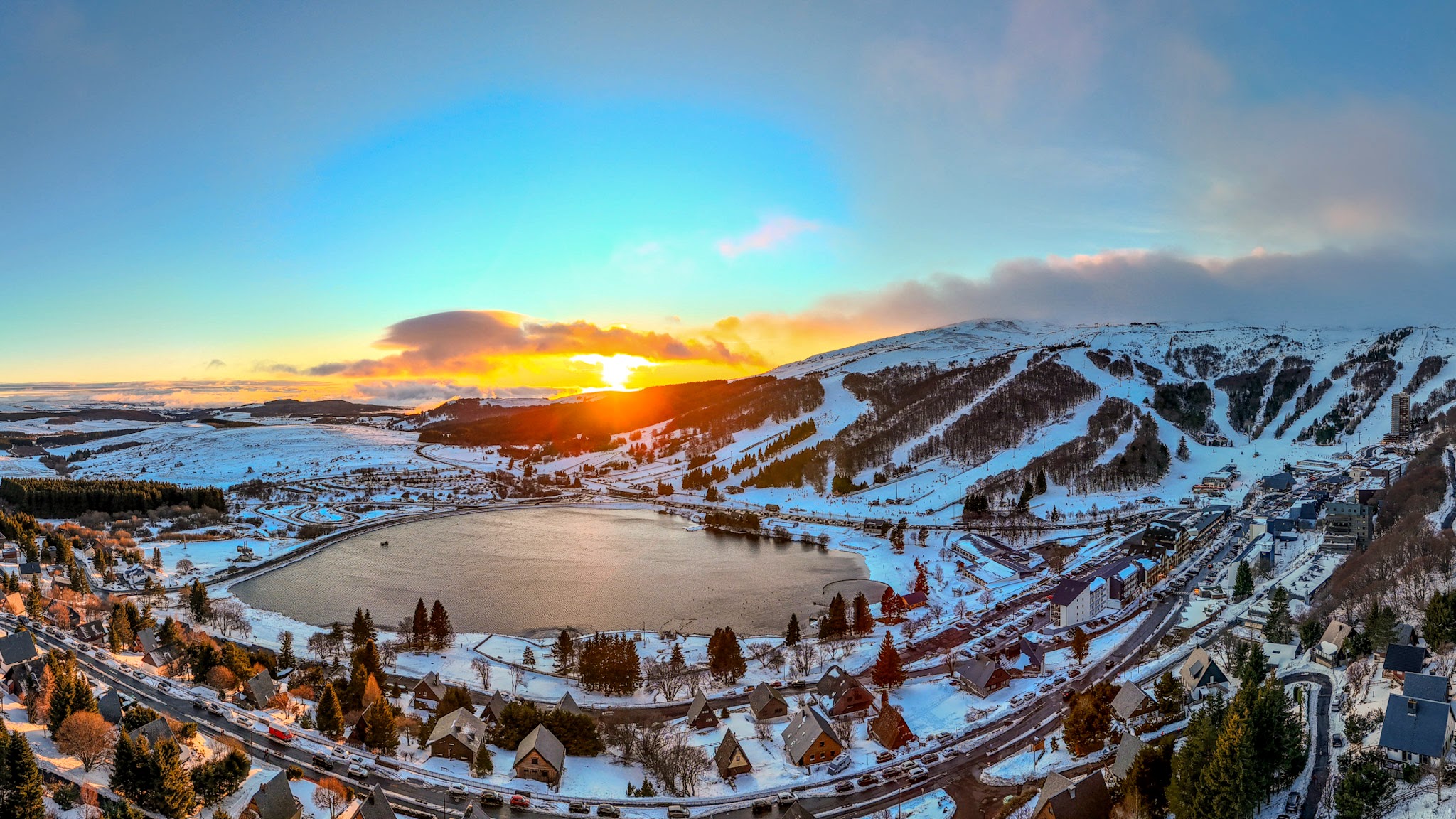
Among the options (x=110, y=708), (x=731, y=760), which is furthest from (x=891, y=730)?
(x=110, y=708)

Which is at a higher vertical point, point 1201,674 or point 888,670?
point 1201,674

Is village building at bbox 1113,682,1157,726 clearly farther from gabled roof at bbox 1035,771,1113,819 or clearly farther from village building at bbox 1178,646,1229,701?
gabled roof at bbox 1035,771,1113,819

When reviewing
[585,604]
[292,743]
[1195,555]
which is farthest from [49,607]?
[1195,555]

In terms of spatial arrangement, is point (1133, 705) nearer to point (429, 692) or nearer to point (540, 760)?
point (540, 760)

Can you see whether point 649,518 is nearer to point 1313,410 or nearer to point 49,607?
point 49,607

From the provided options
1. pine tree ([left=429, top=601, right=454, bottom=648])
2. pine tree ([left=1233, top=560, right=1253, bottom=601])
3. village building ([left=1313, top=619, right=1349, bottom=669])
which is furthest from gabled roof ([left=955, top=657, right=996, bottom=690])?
pine tree ([left=429, top=601, right=454, bottom=648])
